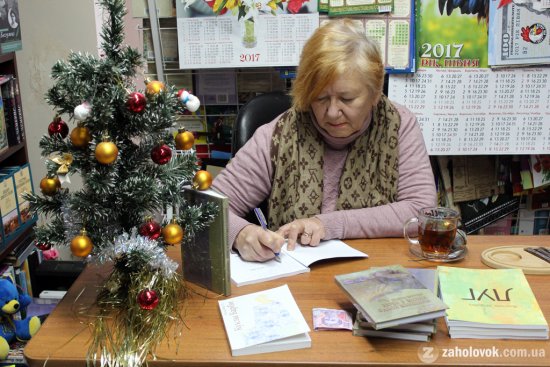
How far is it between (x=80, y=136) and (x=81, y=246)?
0.20 m

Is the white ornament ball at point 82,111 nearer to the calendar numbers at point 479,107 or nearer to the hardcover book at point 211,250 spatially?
the hardcover book at point 211,250

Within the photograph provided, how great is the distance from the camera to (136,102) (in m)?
1.05

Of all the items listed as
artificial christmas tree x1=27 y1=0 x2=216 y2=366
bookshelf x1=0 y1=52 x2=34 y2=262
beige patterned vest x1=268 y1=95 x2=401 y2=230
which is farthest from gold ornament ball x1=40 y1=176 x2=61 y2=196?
bookshelf x1=0 y1=52 x2=34 y2=262

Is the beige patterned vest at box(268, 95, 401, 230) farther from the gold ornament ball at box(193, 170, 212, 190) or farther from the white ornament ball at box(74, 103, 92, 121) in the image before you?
the white ornament ball at box(74, 103, 92, 121)

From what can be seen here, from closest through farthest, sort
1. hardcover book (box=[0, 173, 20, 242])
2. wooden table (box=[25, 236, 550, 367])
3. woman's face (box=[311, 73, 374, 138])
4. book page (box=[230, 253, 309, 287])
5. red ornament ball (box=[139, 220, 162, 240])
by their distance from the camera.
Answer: wooden table (box=[25, 236, 550, 367])
red ornament ball (box=[139, 220, 162, 240])
book page (box=[230, 253, 309, 287])
woman's face (box=[311, 73, 374, 138])
hardcover book (box=[0, 173, 20, 242])

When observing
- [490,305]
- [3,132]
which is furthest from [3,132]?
[490,305]

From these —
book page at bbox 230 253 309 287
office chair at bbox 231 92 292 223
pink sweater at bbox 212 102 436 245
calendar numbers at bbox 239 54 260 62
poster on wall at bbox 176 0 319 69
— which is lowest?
book page at bbox 230 253 309 287

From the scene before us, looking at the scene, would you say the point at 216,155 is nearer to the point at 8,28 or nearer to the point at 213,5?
the point at 213,5

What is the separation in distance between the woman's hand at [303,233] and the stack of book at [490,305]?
1.08 feet

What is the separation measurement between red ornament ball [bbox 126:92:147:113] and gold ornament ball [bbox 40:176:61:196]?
0.21m

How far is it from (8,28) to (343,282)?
187cm

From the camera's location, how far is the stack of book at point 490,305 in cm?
105

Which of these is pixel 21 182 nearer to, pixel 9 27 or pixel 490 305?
pixel 9 27

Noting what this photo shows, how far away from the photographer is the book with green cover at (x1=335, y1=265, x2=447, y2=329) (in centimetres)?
102
